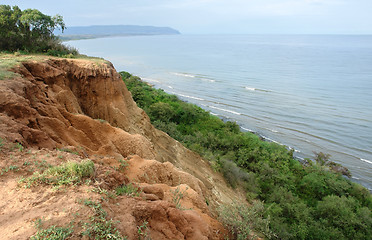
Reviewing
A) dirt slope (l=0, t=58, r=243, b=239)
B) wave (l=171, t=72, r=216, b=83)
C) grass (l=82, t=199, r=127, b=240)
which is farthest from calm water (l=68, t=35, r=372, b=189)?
grass (l=82, t=199, r=127, b=240)

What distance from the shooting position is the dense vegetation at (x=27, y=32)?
16.9 m

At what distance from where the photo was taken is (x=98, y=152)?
1022 centimetres

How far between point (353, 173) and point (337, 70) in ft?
196

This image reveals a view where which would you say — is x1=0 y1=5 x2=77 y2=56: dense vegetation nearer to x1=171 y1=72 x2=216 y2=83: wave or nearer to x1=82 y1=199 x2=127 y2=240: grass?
x1=82 y1=199 x2=127 y2=240: grass

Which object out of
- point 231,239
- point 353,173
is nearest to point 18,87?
point 231,239

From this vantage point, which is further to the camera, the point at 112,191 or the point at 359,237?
the point at 359,237

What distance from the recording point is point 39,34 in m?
18.4

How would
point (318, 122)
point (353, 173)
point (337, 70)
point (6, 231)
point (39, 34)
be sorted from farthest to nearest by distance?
point (337, 70) → point (318, 122) → point (353, 173) → point (39, 34) → point (6, 231)

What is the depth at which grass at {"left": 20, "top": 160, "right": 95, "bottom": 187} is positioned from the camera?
215 inches

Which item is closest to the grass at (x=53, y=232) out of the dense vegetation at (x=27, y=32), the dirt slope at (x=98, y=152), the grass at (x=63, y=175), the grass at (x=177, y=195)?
the dirt slope at (x=98, y=152)

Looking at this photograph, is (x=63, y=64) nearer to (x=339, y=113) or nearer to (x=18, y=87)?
(x=18, y=87)

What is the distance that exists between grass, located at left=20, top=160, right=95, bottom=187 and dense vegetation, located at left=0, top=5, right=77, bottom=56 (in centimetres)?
1416

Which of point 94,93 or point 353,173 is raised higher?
point 94,93

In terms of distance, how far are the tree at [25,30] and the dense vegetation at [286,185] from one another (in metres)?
12.5
